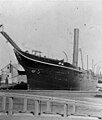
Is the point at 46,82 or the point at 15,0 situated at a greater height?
the point at 15,0

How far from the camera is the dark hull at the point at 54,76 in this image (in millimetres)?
11125

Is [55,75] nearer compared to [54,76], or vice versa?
[54,76]

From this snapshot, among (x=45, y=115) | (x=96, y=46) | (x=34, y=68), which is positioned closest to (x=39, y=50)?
Answer: (x=96, y=46)

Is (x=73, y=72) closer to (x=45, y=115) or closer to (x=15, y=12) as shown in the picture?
(x=15, y=12)

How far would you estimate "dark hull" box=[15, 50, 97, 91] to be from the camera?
36.5 ft

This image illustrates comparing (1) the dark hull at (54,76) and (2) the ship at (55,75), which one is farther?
(1) the dark hull at (54,76)

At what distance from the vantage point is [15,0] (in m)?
6.29

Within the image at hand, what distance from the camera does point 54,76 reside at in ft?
42.0

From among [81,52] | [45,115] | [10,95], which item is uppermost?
[81,52]

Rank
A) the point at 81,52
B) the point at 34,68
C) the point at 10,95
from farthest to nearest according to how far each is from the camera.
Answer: the point at 34,68 → the point at 81,52 → the point at 10,95

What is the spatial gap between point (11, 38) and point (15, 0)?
1.58 meters

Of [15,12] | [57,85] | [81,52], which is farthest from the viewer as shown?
[57,85]

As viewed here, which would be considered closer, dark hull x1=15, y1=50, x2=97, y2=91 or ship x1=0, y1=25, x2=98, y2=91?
ship x1=0, y1=25, x2=98, y2=91

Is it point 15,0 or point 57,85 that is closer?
point 15,0
